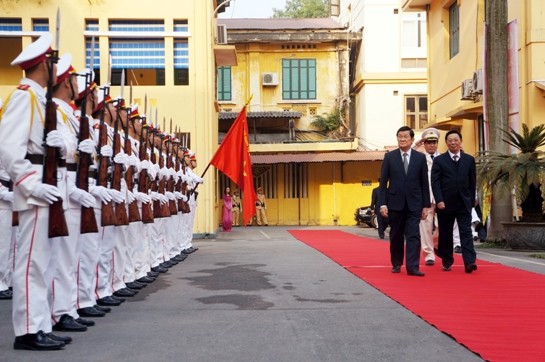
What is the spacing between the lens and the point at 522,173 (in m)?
14.1

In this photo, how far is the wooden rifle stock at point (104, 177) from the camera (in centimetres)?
713

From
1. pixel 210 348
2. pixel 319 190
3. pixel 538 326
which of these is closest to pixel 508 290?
pixel 538 326

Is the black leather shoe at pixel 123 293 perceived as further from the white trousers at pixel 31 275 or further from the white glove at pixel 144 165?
the white trousers at pixel 31 275

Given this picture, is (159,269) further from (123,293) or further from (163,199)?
(123,293)

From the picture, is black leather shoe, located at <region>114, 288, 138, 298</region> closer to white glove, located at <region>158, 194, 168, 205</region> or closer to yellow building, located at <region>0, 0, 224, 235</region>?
white glove, located at <region>158, 194, 168, 205</region>

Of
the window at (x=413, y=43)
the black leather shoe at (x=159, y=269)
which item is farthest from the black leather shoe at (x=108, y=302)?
the window at (x=413, y=43)

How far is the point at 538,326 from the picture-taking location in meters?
6.05

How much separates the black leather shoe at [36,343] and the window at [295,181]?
88.6ft

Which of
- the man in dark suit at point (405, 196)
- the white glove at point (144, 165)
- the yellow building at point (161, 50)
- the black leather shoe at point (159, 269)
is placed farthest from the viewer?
the yellow building at point (161, 50)

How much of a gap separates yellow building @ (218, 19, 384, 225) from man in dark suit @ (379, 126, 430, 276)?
20895mm

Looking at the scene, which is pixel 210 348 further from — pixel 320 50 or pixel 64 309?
pixel 320 50

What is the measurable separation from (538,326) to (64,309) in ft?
12.2

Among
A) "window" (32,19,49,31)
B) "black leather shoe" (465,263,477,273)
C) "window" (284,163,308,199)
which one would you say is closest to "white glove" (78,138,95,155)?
"black leather shoe" (465,263,477,273)

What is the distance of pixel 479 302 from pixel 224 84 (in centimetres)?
2635
